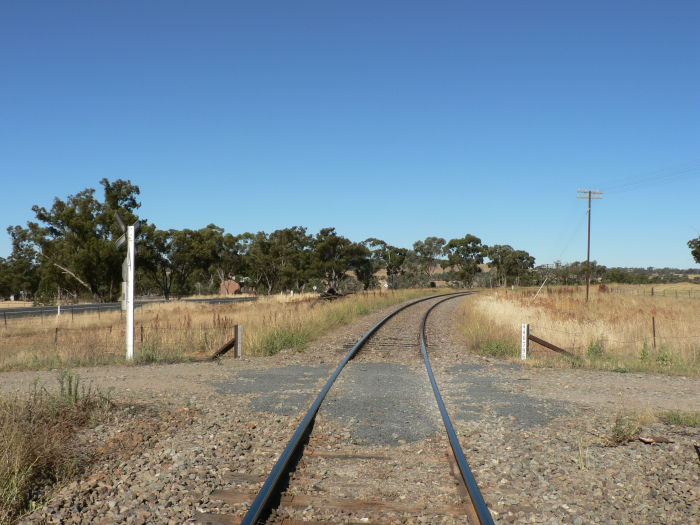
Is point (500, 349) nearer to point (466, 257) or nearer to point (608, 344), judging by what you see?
point (608, 344)

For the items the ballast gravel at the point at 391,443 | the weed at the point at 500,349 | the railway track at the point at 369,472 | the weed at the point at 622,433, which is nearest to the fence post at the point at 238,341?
the ballast gravel at the point at 391,443

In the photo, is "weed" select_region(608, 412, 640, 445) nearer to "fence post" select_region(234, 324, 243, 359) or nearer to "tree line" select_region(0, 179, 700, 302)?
"fence post" select_region(234, 324, 243, 359)

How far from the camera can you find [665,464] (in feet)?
18.2

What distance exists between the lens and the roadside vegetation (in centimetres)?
464

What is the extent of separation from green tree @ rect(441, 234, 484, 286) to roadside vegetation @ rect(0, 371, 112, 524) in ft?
295

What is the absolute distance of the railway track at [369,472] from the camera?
436 centimetres

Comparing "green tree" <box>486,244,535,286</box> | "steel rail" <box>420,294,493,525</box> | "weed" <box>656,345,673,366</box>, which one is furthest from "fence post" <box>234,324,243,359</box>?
"green tree" <box>486,244,535,286</box>

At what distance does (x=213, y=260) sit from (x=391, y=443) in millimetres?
65552

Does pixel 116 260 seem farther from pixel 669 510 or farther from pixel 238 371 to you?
pixel 669 510

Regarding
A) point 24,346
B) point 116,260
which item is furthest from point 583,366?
point 116,260

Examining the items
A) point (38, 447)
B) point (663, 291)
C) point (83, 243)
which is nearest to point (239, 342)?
point (38, 447)

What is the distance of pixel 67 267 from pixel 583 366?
5223 cm

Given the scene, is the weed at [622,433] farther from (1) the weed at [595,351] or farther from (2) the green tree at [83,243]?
(2) the green tree at [83,243]

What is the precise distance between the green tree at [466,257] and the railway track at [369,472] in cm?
8761
